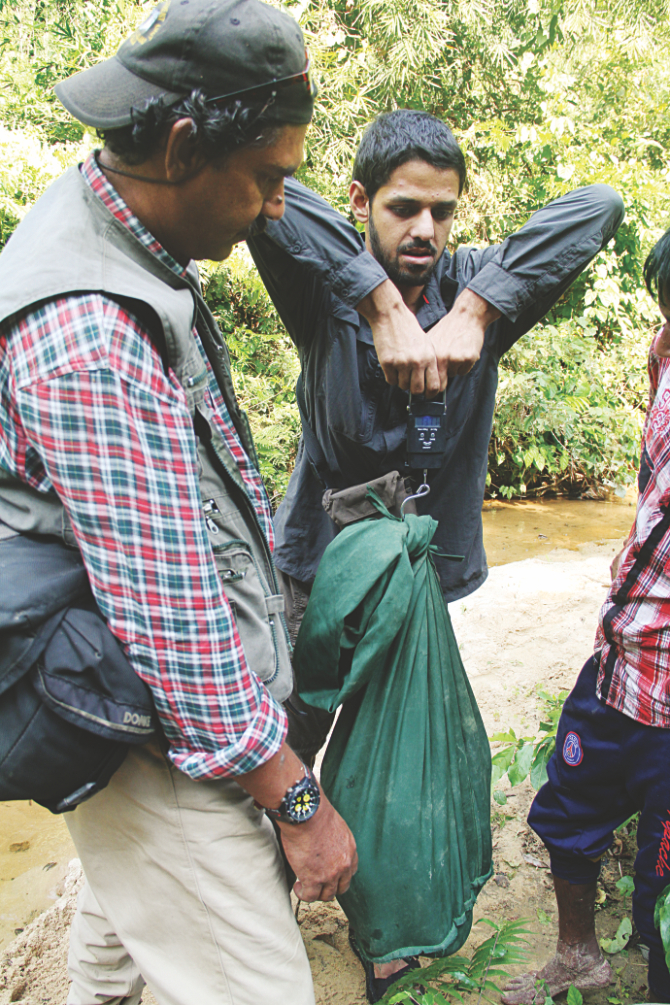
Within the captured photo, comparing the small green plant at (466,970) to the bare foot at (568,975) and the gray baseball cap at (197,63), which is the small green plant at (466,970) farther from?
the gray baseball cap at (197,63)

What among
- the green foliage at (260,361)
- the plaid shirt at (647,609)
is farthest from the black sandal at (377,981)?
the green foliage at (260,361)

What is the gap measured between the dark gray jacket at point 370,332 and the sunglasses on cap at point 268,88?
68 cm

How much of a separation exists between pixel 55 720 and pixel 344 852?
547 mm

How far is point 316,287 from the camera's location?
178cm

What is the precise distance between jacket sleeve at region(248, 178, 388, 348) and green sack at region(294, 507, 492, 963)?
2.04ft

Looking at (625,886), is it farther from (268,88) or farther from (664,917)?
(268,88)

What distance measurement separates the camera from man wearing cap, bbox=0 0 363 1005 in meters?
0.89

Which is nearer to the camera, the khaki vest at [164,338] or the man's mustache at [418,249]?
the khaki vest at [164,338]

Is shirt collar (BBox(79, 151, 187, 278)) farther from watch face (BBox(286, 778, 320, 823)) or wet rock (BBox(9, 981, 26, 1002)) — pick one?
wet rock (BBox(9, 981, 26, 1002))

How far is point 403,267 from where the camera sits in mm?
1821

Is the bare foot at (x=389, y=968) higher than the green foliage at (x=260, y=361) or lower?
lower

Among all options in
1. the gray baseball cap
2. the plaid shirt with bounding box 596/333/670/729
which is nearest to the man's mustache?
the plaid shirt with bounding box 596/333/670/729

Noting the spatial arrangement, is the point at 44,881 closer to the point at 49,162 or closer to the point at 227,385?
the point at 227,385

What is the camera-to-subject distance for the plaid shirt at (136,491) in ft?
2.85
